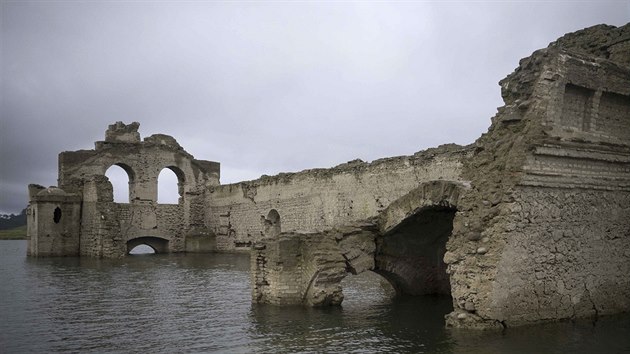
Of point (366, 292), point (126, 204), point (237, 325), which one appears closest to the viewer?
point (237, 325)

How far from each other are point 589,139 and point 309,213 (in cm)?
1643

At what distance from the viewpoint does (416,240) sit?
12.6m

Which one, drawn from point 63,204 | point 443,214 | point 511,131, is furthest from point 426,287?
point 63,204

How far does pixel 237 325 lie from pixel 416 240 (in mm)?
4226

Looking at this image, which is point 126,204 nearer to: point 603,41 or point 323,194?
point 323,194

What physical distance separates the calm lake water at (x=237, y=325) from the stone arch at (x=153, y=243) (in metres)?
15.4

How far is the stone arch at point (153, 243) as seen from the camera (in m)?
32.1

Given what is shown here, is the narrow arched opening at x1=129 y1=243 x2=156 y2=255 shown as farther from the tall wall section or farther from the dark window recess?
the tall wall section

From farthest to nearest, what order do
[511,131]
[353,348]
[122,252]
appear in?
1. [122,252]
2. [511,131]
3. [353,348]

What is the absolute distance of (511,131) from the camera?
9422mm

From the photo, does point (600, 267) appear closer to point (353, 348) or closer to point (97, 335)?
point (353, 348)

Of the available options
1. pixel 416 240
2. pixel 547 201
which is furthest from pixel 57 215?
pixel 547 201

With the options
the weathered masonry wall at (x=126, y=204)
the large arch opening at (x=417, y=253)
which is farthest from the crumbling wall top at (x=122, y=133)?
the large arch opening at (x=417, y=253)

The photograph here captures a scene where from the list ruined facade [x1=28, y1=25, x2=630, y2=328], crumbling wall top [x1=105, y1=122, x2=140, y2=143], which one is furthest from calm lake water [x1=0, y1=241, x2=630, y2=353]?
crumbling wall top [x1=105, y1=122, x2=140, y2=143]
